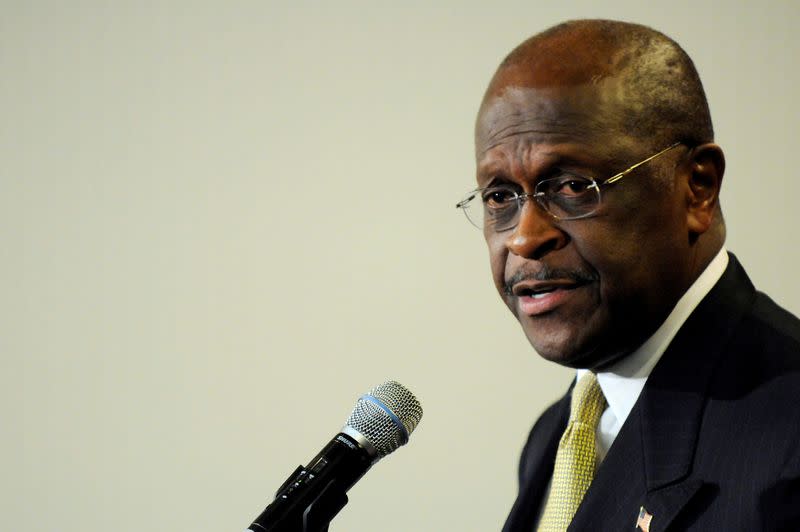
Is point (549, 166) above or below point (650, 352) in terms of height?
above

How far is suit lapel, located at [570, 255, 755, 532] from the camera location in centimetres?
170

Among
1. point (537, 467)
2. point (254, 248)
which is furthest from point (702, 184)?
point (254, 248)

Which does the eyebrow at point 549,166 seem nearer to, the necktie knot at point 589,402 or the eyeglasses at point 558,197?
the eyeglasses at point 558,197

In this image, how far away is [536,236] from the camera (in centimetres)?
183

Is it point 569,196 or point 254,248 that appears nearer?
point 569,196

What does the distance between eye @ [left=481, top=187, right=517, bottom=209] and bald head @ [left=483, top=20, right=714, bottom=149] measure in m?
0.18

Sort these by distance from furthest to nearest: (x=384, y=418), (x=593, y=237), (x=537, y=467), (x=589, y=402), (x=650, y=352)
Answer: (x=537, y=467) < (x=589, y=402) < (x=650, y=352) < (x=593, y=237) < (x=384, y=418)

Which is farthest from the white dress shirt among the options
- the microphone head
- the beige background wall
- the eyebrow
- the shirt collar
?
the beige background wall

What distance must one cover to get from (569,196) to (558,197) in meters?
0.02

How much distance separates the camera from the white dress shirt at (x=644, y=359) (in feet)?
6.24

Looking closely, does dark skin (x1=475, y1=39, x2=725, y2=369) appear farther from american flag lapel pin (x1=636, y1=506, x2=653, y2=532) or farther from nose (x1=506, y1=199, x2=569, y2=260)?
american flag lapel pin (x1=636, y1=506, x2=653, y2=532)

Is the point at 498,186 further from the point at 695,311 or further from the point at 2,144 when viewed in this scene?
the point at 2,144

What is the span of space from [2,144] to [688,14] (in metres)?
2.77

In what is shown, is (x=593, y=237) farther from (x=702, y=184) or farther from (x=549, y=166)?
Result: (x=702, y=184)
